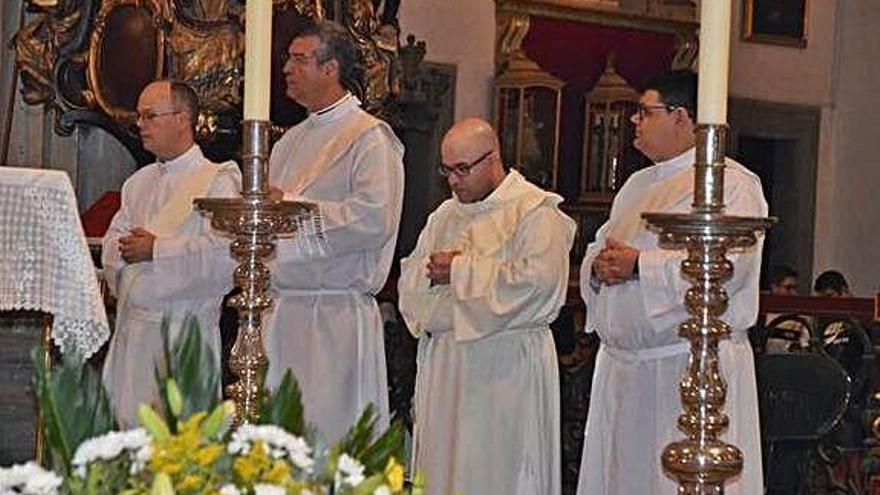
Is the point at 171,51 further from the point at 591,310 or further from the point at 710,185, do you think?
the point at 710,185

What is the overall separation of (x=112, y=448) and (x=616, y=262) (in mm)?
3345

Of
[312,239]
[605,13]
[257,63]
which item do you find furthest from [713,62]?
Answer: [605,13]

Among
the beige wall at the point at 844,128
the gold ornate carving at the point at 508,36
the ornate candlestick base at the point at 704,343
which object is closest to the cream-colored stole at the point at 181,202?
the ornate candlestick base at the point at 704,343

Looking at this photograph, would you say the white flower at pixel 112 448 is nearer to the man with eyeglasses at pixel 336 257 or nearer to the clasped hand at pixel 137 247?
the man with eyeglasses at pixel 336 257

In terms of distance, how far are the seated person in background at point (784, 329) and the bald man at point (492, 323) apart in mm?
1889

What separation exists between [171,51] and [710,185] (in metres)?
8.15

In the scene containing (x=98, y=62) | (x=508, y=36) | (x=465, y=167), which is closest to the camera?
(x=465, y=167)

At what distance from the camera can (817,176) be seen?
1706cm

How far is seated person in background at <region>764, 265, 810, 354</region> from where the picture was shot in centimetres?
836

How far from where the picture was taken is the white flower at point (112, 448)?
1691 millimetres

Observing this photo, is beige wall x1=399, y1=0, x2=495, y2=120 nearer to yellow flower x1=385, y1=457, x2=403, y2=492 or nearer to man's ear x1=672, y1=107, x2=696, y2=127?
man's ear x1=672, y1=107, x2=696, y2=127

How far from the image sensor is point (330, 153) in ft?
19.7

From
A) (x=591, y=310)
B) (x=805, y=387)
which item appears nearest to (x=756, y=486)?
(x=591, y=310)

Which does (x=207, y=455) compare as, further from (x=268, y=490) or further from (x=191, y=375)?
(x=191, y=375)
